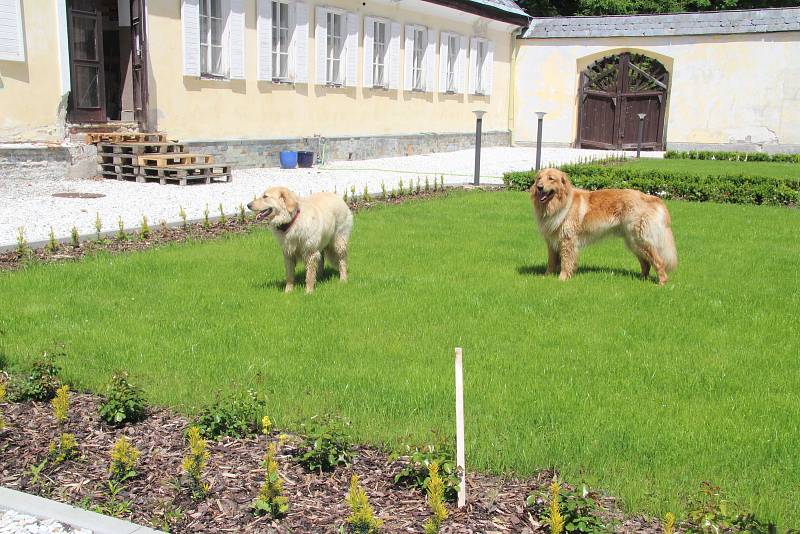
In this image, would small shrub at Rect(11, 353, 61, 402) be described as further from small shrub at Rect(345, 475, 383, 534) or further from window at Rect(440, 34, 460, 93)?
window at Rect(440, 34, 460, 93)

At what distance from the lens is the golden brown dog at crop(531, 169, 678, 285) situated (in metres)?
7.82

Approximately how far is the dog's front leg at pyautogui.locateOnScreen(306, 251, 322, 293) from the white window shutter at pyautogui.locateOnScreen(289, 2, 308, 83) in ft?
46.0

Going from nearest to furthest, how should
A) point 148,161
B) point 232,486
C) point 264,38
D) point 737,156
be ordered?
point 232,486 → point 148,161 → point 264,38 → point 737,156

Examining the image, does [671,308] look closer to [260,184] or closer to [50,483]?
[50,483]

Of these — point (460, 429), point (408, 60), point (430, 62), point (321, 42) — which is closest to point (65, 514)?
point (460, 429)

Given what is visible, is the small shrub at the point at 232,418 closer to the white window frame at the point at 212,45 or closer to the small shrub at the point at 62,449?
the small shrub at the point at 62,449

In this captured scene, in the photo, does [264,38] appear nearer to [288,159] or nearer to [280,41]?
[280,41]

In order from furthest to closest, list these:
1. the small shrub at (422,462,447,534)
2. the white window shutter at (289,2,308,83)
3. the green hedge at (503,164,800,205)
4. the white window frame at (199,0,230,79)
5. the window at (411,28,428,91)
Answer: the window at (411,28,428,91) → the white window shutter at (289,2,308,83) → the white window frame at (199,0,230,79) → the green hedge at (503,164,800,205) → the small shrub at (422,462,447,534)

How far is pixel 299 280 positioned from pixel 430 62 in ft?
65.3

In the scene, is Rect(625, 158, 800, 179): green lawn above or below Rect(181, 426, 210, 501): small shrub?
above

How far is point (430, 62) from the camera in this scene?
26375 mm

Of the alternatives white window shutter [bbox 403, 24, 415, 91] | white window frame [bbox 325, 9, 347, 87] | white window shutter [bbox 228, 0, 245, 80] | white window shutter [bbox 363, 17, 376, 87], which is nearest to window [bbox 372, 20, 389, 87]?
white window shutter [bbox 363, 17, 376, 87]

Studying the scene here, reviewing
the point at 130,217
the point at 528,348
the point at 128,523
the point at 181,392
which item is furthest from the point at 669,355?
the point at 130,217

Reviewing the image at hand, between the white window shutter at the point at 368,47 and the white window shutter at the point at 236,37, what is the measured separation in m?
5.43
